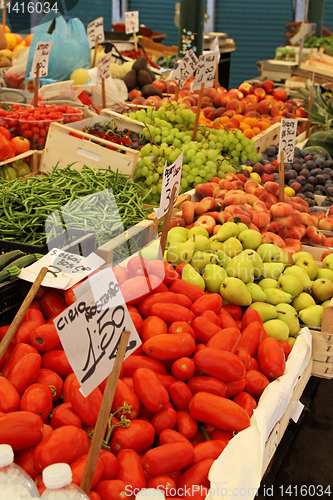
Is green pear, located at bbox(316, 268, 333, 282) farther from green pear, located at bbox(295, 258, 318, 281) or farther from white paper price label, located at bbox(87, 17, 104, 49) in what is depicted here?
white paper price label, located at bbox(87, 17, 104, 49)

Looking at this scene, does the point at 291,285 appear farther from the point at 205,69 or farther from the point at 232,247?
the point at 205,69

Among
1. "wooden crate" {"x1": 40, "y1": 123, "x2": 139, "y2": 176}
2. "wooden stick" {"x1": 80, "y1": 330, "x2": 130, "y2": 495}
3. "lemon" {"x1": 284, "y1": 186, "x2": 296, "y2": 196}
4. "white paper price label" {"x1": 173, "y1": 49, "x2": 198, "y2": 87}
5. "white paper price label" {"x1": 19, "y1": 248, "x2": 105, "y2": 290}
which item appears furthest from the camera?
"white paper price label" {"x1": 173, "y1": 49, "x2": 198, "y2": 87}

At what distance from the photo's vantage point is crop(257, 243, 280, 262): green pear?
7.42ft

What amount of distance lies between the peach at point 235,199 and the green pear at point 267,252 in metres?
0.50

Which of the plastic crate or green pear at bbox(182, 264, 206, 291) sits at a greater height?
the plastic crate

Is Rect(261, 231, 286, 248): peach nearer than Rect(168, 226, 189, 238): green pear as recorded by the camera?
No

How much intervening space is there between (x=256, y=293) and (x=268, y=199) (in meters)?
1.05

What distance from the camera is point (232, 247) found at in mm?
2166

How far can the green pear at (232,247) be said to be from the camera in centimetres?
216

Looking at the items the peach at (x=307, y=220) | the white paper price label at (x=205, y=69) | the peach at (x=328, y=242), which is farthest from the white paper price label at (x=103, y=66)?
the peach at (x=328, y=242)

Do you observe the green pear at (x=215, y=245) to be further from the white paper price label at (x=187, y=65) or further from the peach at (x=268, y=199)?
the white paper price label at (x=187, y=65)

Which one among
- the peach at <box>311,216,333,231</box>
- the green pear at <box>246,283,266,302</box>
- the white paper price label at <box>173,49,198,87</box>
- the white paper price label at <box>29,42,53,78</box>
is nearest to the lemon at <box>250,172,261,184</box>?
the peach at <box>311,216,333,231</box>

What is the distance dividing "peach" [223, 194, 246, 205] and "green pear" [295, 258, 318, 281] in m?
0.56

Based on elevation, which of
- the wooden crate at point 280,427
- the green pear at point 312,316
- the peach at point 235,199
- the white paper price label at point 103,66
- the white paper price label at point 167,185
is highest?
the white paper price label at point 103,66
